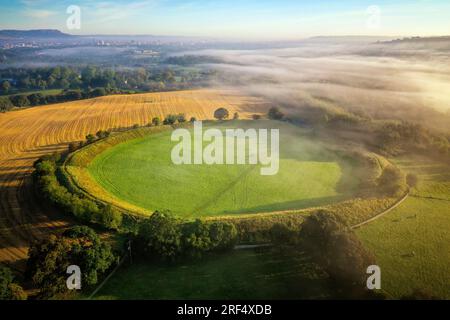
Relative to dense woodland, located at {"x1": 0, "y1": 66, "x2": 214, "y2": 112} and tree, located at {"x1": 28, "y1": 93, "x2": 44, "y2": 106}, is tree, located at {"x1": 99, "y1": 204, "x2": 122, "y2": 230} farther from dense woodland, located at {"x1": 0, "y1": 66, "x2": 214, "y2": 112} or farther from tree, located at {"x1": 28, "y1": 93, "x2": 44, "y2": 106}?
tree, located at {"x1": 28, "y1": 93, "x2": 44, "y2": 106}

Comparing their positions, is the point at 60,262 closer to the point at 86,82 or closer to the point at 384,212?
the point at 384,212

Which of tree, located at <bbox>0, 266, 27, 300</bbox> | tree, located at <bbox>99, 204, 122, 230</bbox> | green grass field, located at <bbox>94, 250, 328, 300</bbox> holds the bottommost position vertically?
green grass field, located at <bbox>94, 250, 328, 300</bbox>

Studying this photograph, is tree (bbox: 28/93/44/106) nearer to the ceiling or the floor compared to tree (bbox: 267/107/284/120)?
nearer to the ceiling

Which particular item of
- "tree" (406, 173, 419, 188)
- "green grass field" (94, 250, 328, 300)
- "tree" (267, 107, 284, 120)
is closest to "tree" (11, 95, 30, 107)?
"tree" (267, 107, 284, 120)

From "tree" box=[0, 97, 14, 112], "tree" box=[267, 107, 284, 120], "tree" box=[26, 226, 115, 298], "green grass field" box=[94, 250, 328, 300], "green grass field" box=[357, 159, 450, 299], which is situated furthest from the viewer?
"tree" box=[0, 97, 14, 112]

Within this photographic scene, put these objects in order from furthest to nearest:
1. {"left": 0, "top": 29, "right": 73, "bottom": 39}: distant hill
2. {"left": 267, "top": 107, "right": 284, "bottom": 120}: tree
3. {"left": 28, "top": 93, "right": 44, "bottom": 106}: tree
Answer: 1. {"left": 0, "top": 29, "right": 73, "bottom": 39}: distant hill
2. {"left": 28, "top": 93, "right": 44, "bottom": 106}: tree
3. {"left": 267, "top": 107, "right": 284, "bottom": 120}: tree

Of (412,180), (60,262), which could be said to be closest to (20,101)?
(60,262)
